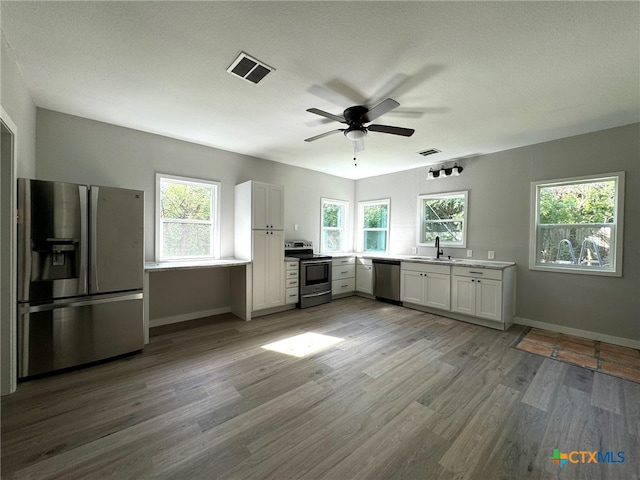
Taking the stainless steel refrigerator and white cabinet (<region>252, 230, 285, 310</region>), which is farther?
white cabinet (<region>252, 230, 285, 310</region>)

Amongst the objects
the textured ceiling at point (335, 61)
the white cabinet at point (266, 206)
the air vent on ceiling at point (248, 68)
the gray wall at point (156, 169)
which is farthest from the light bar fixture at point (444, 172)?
the air vent on ceiling at point (248, 68)

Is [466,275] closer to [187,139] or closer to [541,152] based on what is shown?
[541,152]

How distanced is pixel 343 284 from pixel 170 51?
4498 mm

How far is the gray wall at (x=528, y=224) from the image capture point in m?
3.17

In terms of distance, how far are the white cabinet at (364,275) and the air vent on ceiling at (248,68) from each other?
395cm

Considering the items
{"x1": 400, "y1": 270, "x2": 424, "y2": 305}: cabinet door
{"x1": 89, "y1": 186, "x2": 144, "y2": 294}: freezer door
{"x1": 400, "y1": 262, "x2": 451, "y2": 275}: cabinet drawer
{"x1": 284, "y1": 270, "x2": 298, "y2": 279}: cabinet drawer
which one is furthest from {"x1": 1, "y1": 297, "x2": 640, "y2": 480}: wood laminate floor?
{"x1": 284, "y1": 270, "x2": 298, "y2": 279}: cabinet drawer

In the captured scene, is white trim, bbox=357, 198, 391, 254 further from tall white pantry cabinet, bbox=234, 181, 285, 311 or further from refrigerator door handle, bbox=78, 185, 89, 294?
refrigerator door handle, bbox=78, 185, 89, 294

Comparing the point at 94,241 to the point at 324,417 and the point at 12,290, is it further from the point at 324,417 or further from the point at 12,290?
the point at 324,417

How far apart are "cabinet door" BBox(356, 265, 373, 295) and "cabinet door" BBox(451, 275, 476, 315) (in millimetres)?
1627

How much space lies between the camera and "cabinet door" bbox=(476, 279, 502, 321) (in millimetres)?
3654

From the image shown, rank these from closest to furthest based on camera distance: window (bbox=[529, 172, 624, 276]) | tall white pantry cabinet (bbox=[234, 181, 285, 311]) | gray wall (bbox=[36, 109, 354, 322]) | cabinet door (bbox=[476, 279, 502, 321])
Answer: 1. gray wall (bbox=[36, 109, 354, 322])
2. window (bbox=[529, 172, 624, 276])
3. cabinet door (bbox=[476, 279, 502, 321])
4. tall white pantry cabinet (bbox=[234, 181, 285, 311])

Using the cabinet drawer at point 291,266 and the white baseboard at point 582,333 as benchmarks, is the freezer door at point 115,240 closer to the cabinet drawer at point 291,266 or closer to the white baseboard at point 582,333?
the cabinet drawer at point 291,266

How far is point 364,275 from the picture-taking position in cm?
550

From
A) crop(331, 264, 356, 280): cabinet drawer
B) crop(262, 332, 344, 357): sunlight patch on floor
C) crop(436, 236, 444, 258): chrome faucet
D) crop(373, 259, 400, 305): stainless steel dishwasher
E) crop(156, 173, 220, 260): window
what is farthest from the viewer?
crop(331, 264, 356, 280): cabinet drawer
